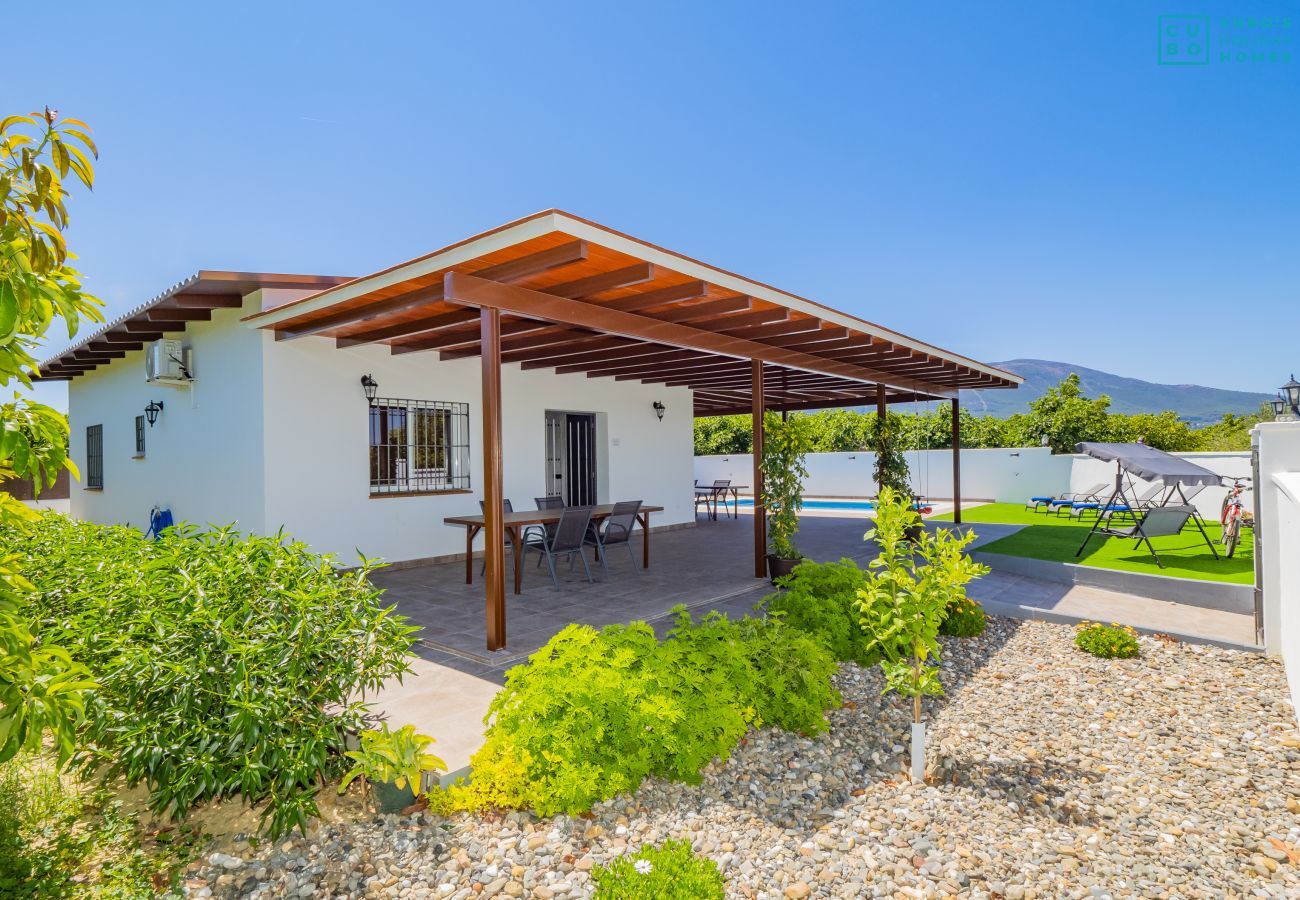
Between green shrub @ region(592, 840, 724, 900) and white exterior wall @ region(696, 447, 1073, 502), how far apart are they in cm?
1485

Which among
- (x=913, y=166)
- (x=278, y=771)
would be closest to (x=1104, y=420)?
(x=913, y=166)

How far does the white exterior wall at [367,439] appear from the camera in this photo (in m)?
7.07

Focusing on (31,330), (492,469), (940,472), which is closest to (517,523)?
(492,469)

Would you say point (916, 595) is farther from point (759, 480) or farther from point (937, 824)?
point (759, 480)

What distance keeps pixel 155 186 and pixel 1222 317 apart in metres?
60.6

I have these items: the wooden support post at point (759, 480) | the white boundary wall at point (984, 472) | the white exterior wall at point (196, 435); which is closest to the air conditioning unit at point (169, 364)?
the white exterior wall at point (196, 435)

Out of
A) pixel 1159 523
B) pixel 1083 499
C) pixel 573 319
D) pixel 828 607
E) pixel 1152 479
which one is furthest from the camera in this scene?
pixel 1083 499

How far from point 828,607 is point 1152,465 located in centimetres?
685

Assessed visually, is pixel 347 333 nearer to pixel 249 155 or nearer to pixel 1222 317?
pixel 249 155

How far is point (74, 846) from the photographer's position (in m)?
2.22

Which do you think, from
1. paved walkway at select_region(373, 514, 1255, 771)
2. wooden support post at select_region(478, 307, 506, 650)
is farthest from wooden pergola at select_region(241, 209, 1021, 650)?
paved walkway at select_region(373, 514, 1255, 771)

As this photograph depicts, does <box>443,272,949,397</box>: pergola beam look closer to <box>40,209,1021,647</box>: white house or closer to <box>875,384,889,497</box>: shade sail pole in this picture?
<box>40,209,1021,647</box>: white house

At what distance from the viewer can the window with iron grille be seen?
8039 millimetres

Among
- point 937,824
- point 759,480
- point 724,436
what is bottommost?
point 937,824
